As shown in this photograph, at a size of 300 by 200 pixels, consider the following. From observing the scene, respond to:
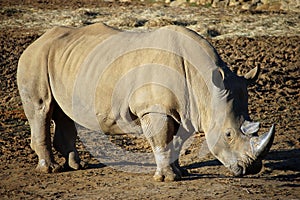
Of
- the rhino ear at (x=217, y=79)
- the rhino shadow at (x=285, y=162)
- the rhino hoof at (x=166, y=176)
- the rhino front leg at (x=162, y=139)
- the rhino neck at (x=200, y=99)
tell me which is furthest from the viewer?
the rhino shadow at (x=285, y=162)

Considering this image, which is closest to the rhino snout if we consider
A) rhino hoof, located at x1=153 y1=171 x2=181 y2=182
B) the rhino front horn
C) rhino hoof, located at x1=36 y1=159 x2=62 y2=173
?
the rhino front horn

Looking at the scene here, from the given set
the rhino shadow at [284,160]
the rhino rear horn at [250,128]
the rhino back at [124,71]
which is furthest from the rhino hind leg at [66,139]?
the rhino rear horn at [250,128]

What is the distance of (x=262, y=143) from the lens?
25.4ft

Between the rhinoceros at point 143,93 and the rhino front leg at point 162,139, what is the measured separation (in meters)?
0.01

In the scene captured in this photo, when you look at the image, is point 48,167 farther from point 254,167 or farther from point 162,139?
point 254,167

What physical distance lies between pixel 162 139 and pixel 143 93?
22.6 inches

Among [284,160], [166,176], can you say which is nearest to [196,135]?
[284,160]

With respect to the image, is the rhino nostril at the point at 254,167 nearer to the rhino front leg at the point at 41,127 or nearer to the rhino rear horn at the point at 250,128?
the rhino rear horn at the point at 250,128

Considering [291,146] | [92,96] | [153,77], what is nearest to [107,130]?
[92,96]

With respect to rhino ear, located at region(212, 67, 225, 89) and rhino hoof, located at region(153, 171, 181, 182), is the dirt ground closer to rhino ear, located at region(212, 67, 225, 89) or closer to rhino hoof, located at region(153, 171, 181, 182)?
rhino hoof, located at region(153, 171, 181, 182)

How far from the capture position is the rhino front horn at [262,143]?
7703 mm

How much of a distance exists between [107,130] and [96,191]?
971 mm

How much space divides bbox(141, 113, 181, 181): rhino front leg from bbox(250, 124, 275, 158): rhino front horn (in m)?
1.09

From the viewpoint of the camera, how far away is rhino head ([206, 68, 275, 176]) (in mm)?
7930
